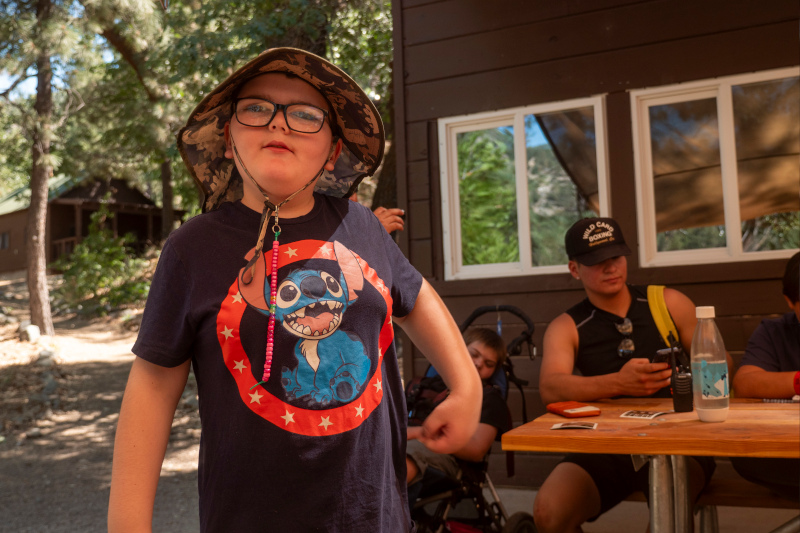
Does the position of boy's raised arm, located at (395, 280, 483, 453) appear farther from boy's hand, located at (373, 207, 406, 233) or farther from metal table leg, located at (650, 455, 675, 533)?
boy's hand, located at (373, 207, 406, 233)

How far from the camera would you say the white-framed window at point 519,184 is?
5.26 m

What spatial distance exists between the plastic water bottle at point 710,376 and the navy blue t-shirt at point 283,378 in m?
1.30

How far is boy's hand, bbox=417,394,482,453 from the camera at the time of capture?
4.81 ft

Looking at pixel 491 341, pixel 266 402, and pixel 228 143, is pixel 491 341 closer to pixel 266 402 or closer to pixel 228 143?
pixel 228 143

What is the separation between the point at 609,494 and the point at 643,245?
2234mm

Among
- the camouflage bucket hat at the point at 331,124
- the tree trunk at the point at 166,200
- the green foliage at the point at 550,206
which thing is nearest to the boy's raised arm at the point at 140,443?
the camouflage bucket hat at the point at 331,124

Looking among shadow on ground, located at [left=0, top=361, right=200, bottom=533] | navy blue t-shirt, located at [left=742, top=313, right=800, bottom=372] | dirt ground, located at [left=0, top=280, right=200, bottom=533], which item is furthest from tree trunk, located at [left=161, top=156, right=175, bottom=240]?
navy blue t-shirt, located at [left=742, top=313, right=800, bottom=372]

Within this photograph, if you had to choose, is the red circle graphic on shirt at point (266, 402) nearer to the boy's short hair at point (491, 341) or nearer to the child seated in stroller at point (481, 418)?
the child seated in stroller at point (481, 418)

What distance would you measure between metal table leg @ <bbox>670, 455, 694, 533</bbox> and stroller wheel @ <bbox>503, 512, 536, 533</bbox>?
1024 mm

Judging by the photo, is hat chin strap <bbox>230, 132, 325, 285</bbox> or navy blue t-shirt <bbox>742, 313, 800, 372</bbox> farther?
navy blue t-shirt <bbox>742, 313, 800, 372</bbox>

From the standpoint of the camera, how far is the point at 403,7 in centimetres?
585

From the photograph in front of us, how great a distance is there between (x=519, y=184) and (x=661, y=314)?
2.12 meters

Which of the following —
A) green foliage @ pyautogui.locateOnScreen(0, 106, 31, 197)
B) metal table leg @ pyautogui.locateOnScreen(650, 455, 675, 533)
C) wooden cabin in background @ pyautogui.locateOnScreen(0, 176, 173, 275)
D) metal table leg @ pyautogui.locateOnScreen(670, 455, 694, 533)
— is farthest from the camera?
wooden cabin in background @ pyautogui.locateOnScreen(0, 176, 173, 275)

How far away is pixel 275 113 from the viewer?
149cm
